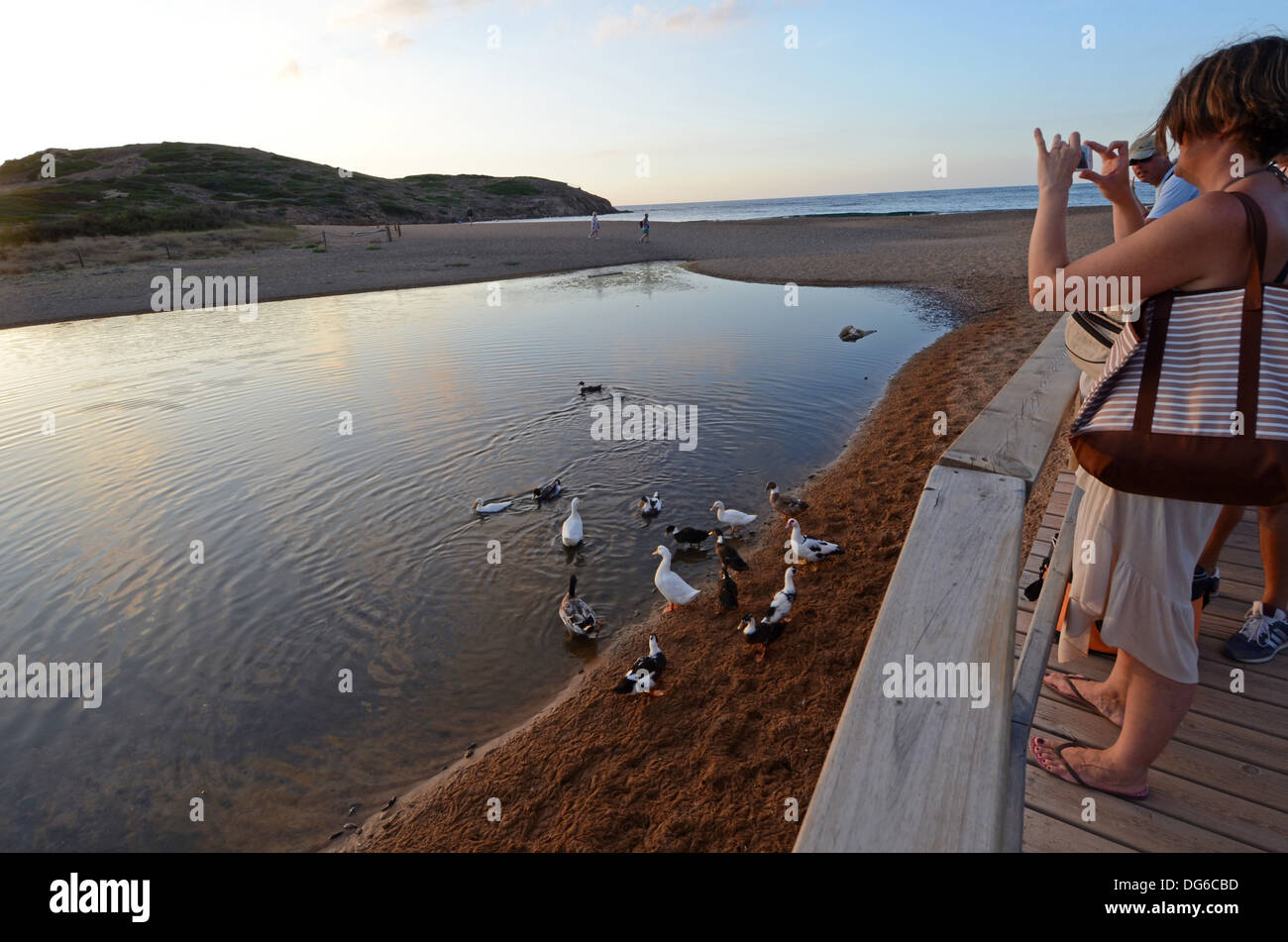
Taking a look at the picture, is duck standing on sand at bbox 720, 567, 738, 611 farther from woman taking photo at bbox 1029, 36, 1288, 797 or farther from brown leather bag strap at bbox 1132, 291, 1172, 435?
brown leather bag strap at bbox 1132, 291, 1172, 435

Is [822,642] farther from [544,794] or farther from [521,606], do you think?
[521,606]

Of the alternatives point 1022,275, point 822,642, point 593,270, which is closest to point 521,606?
point 822,642

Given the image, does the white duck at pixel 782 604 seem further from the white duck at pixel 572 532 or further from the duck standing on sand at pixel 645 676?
the white duck at pixel 572 532

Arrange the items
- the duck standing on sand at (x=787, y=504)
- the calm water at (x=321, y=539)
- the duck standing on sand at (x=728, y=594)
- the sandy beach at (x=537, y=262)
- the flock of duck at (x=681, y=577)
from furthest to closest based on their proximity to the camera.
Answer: the sandy beach at (x=537, y=262) < the duck standing on sand at (x=787, y=504) < the duck standing on sand at (x=728, y=594) < the flock of duck at (x=681, y=577) < the calm water at (x=321, y=539)

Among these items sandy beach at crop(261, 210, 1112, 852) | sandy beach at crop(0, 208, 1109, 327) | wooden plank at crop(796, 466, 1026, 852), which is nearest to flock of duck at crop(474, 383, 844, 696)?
sandy beach at crop(261, 210, 1112, 852)

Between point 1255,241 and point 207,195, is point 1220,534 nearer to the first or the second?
point 1255,241

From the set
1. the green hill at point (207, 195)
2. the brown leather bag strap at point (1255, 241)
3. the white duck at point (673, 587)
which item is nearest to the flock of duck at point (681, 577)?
the white duck at point (673, 587)

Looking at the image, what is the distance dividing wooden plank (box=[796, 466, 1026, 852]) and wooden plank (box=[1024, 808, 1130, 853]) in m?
1.41

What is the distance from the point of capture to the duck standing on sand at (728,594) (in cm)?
731

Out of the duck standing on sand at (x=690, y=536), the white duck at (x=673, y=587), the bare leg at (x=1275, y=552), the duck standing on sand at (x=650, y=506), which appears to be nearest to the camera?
the bare leg at (x=1275, y=552)

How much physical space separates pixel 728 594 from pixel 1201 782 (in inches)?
190

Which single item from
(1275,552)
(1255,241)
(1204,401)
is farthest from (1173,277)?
(1275,552)

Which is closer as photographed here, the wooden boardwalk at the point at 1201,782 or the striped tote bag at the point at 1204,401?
the striped tote bag at the point at 1204,401

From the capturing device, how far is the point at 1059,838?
8.62 ft
